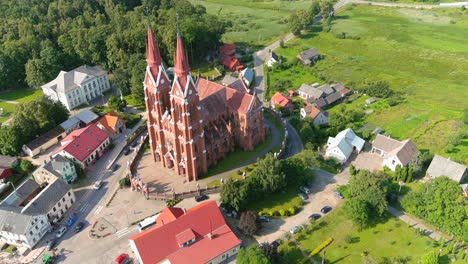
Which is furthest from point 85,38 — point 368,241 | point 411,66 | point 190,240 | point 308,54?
point 411,66

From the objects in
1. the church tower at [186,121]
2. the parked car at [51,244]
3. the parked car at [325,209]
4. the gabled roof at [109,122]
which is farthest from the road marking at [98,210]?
the parked car at [325,209]

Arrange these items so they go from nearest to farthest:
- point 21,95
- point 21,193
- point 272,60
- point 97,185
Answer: point 21,193, point 97,185, point 21,95, point 272,60

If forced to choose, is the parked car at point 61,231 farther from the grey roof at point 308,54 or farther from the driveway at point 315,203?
the grey roof at point 308,54

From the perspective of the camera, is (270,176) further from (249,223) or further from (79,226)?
(79,226)

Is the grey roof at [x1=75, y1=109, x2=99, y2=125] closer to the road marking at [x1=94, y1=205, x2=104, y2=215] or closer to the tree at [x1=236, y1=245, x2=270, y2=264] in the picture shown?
the road marking at [x1=94, y1=205, x2=104, y2=215]

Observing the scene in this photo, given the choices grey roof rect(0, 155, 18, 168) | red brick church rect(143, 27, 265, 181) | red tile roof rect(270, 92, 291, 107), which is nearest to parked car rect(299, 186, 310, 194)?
red brick church rect(143, 27, 265, 181)

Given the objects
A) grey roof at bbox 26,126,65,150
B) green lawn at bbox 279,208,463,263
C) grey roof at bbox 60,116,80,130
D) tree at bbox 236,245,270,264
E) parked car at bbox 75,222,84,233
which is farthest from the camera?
grey roof at bbox 60,116,80,130

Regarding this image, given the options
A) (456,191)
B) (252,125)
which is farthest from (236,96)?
(456,191)
